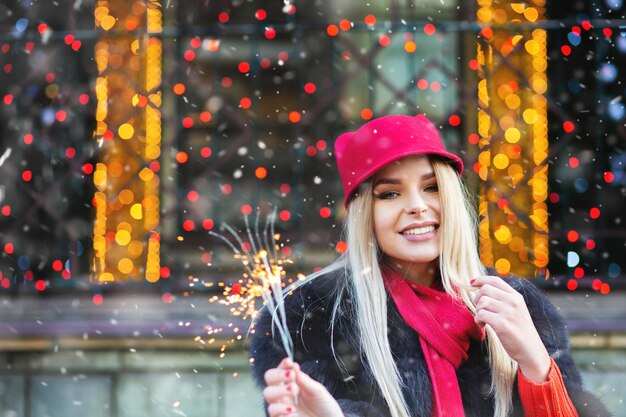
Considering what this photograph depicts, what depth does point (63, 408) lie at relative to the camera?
4.80 meters

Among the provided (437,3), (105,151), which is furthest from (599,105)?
(105,151)

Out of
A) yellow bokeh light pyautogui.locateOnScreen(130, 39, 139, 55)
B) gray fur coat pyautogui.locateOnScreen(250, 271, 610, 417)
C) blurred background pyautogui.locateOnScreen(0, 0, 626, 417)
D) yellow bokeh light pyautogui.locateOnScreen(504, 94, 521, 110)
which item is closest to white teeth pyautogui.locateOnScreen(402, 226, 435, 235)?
gray fur coat pyautogui.locateOnScreen(250, 271, 610, 417)

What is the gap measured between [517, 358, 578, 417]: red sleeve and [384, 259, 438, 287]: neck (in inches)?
16.5

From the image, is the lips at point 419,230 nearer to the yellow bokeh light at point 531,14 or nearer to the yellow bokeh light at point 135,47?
the yellow bokeh light at point 531,14

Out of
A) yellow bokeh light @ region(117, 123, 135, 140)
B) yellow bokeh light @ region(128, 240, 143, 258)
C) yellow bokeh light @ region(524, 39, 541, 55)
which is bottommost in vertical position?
yellow bokeh light @ region(128, 240, 143, 258)

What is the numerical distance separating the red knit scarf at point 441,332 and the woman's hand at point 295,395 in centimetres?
38

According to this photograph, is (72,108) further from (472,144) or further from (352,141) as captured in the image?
(352,141)

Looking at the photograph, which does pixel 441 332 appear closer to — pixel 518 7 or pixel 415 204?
pixel 415 204

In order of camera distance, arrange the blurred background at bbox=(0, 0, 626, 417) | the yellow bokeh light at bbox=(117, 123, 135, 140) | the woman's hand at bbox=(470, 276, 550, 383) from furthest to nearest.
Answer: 1. the yellow bokeh light at bbox=(117, 123, 135, 140)
2. the blurred background at bbox=(0, 0, 626, 417)
3. the woman's hand at bbox=(470, 276, 550, 383)

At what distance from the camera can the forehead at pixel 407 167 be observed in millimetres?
2541

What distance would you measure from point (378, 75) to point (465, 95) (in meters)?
0.52

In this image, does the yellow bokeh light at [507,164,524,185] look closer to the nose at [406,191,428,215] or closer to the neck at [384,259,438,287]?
the neck at [384,259,438,287]

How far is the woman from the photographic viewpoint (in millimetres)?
2455

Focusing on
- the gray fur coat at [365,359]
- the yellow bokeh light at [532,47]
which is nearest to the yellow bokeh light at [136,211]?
the yellow bokeh light at [532,47]
